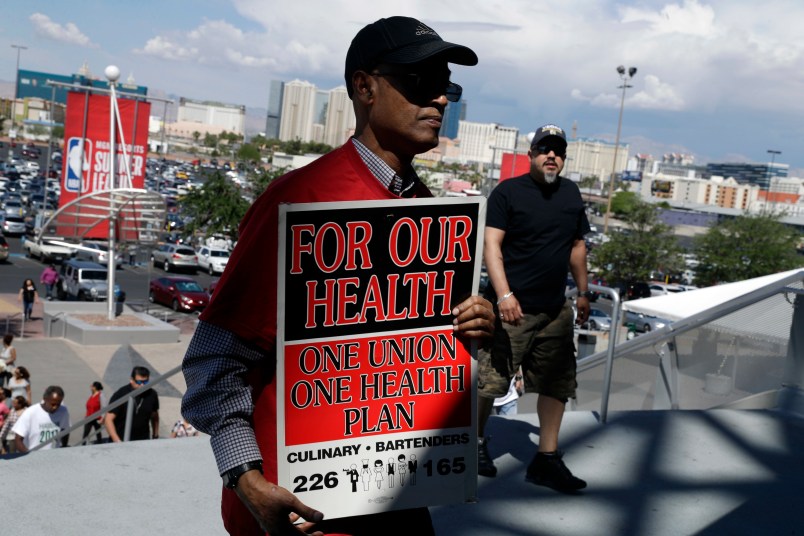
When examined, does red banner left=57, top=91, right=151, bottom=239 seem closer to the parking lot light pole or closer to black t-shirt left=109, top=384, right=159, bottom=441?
the parking lot light pole

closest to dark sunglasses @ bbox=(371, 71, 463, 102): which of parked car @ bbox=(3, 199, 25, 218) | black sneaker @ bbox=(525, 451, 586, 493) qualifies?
black sneaker @ bbox=(525, 451, 586, 493)

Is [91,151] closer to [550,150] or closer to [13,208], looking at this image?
[550,150]

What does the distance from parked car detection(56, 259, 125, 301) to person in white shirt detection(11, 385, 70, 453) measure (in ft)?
77.9

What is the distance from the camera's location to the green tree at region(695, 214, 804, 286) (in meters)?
47.7

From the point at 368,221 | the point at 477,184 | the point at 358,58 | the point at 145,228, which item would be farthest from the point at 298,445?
the point at 477,184

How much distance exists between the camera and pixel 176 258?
43.7 metres

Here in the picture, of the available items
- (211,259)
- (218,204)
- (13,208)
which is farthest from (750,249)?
(13,208)

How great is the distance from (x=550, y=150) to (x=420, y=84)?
2779mm

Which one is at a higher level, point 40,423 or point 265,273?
point 265,273

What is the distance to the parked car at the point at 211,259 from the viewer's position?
146 feet

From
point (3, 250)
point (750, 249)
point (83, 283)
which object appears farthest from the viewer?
point (750, 249)

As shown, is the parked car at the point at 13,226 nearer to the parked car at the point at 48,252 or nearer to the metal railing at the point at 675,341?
the parked car at the point at 48,252

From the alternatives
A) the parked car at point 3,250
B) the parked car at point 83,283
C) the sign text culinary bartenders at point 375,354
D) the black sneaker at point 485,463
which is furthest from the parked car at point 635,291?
the sign text culinary bartenders at point 375,354

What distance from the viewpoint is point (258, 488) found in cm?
188
